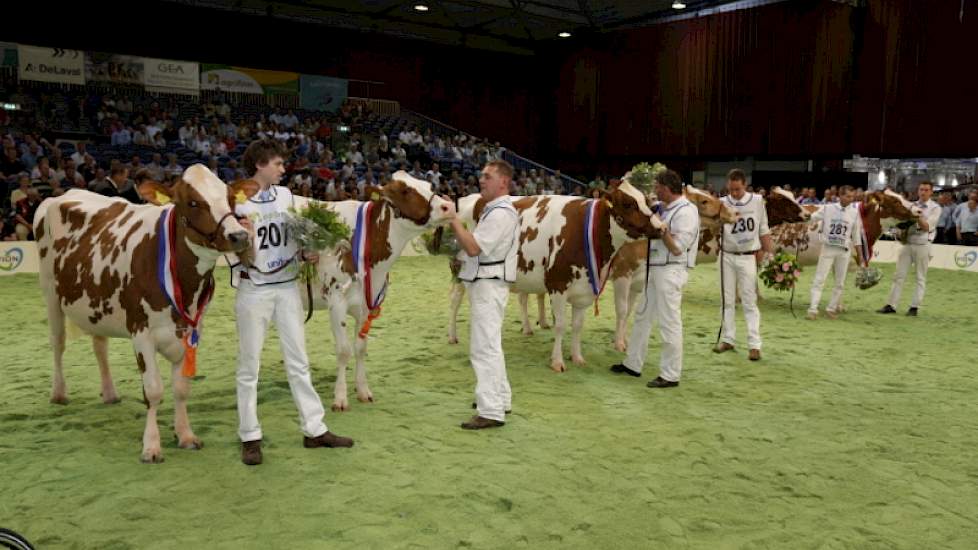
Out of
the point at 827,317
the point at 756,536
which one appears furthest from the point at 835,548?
the point at 827,317

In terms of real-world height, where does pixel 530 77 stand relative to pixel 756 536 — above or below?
above

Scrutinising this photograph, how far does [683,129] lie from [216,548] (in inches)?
1101

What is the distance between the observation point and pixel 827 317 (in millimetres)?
10281

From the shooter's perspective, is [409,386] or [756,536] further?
[409,386]

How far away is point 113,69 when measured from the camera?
23.2 meters

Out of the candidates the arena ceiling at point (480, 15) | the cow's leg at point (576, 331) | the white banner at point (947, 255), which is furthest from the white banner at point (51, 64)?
the white banner at point (947, 255)

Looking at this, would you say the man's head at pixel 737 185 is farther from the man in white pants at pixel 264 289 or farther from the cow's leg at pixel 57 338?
the cow's leg at pixel 57 338

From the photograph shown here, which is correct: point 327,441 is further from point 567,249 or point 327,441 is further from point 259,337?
point 567,249

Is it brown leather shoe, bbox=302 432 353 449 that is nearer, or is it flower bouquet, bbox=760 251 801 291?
brown leather shoe, bbox=302 432 353 449

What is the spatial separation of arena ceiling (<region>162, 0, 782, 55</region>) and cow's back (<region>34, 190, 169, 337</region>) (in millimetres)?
22573

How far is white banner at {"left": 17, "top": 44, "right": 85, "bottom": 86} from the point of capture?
21.6 m

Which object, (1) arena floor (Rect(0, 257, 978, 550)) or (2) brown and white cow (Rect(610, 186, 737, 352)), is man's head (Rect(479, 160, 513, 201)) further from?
(2) brown and white cow (Rect(610, 186, 737, 352))

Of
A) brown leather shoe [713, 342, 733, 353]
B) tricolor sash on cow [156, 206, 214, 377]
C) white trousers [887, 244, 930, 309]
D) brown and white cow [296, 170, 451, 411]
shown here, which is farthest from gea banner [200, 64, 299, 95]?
tricolor sash on cow [156, 206, 214, 377]

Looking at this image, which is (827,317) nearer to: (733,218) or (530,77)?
(733,218)
